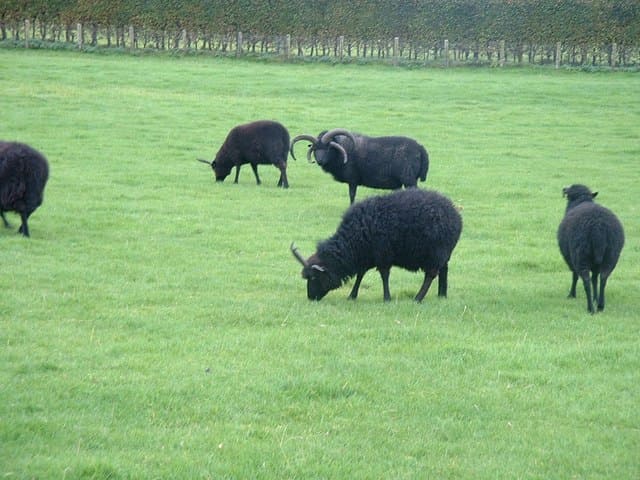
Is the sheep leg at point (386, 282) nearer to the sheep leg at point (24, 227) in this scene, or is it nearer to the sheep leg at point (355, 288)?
the sheep leg at point (355, 288)

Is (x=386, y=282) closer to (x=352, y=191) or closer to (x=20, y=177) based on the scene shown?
(x=20, y=177)

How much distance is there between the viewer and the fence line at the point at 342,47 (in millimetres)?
50250

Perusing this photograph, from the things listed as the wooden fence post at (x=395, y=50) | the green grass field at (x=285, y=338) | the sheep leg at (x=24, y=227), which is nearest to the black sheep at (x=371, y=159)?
the green grass field at (x=285, y=338)

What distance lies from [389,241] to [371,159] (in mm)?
6950

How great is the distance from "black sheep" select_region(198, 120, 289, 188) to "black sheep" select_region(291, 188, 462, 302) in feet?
29.4

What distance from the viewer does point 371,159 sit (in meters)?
19.2

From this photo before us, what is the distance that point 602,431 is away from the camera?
8211 mm

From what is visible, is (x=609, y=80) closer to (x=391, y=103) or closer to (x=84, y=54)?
(x=391, y=103)

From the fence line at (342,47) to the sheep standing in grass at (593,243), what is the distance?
3784cm

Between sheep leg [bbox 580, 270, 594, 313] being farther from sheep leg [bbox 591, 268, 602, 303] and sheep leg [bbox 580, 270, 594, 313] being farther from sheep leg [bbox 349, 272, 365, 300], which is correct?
sheep leg [bbox 349, 272, 365, 300]

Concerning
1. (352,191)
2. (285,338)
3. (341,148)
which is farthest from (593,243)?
(352,191)

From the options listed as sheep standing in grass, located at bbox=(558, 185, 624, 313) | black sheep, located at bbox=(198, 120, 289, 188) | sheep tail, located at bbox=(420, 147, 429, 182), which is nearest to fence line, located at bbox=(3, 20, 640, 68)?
black sheep, located at bbox=(198, 120, 289, 188)

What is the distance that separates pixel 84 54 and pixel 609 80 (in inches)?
974

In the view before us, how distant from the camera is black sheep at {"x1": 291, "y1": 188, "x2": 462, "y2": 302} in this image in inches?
488
